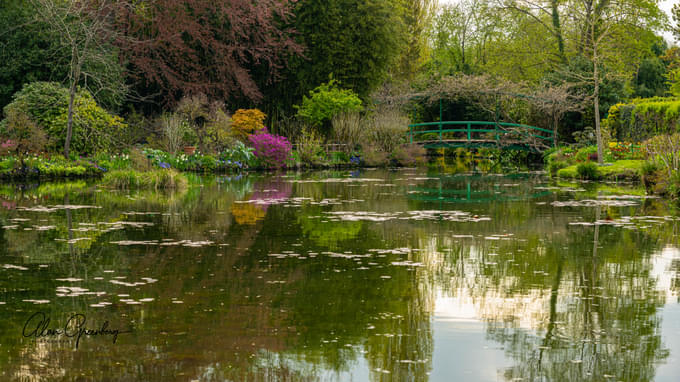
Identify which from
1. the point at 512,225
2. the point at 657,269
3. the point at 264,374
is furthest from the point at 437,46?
the point at 264,374

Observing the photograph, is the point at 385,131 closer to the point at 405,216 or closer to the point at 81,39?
the point at 81,39

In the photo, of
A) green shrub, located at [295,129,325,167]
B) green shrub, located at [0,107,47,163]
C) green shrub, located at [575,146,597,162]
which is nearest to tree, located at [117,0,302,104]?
green shrub, located at [295,129,325,167]

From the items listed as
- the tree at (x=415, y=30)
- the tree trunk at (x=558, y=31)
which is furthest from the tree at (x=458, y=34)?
the tree trunk at (x=558, y=31)

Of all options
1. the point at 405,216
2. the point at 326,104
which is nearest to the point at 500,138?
the point at 326,104

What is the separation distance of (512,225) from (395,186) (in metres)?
9.00

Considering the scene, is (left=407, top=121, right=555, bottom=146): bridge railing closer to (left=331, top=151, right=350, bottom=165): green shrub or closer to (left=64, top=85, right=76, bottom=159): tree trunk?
(left=331, top=151, right=350, bottom=165): green shrub

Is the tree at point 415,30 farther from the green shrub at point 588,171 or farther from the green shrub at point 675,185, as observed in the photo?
the green shrub at point 675,185

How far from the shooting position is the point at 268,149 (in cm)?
3048

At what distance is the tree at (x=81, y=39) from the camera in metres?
24.2

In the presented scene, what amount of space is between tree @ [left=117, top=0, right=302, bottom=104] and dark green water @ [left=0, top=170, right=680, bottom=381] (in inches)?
703

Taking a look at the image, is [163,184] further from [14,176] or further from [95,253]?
[95,253]

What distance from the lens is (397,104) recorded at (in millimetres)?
37969

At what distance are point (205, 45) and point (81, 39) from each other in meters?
6.00

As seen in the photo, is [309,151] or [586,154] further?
[309,151]
